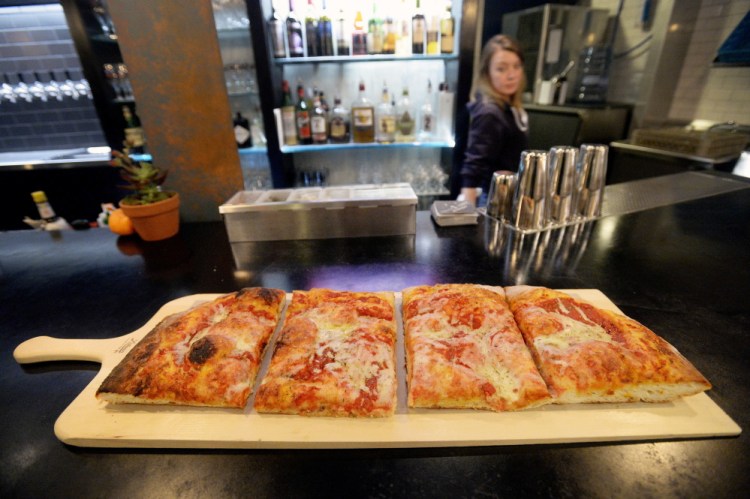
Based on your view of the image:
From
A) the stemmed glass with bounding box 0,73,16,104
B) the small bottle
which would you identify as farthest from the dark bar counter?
the stemmed glass with bounding box 0,73,16,104

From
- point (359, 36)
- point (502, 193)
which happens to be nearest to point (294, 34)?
point (359, 36)

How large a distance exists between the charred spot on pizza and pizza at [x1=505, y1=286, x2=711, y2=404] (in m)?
0.65

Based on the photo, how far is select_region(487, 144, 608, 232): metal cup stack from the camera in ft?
4.27

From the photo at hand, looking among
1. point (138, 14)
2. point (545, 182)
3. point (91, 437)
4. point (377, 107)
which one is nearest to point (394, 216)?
point (545, 182)

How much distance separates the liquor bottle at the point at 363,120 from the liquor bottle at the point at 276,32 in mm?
600

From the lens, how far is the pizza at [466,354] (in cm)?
66

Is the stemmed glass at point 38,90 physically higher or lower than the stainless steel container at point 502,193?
higher

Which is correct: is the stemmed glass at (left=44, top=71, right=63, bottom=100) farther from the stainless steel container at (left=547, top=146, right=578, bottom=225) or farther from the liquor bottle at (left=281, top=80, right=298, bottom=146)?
the stainless steel container at (left=547, top=146, right=578, bottom=225)

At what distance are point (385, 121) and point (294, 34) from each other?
0.85 m

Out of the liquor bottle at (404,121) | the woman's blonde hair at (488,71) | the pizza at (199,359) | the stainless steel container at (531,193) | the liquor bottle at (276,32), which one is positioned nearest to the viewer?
the pizza at (199,359)

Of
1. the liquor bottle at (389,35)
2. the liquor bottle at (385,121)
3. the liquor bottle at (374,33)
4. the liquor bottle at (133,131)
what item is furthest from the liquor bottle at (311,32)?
the liquor bottle at (133,131)

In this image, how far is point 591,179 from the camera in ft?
4.63

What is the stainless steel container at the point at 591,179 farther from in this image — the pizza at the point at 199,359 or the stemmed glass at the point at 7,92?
the stemmed glass at the point at 7,92

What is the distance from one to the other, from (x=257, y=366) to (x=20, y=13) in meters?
4.42
